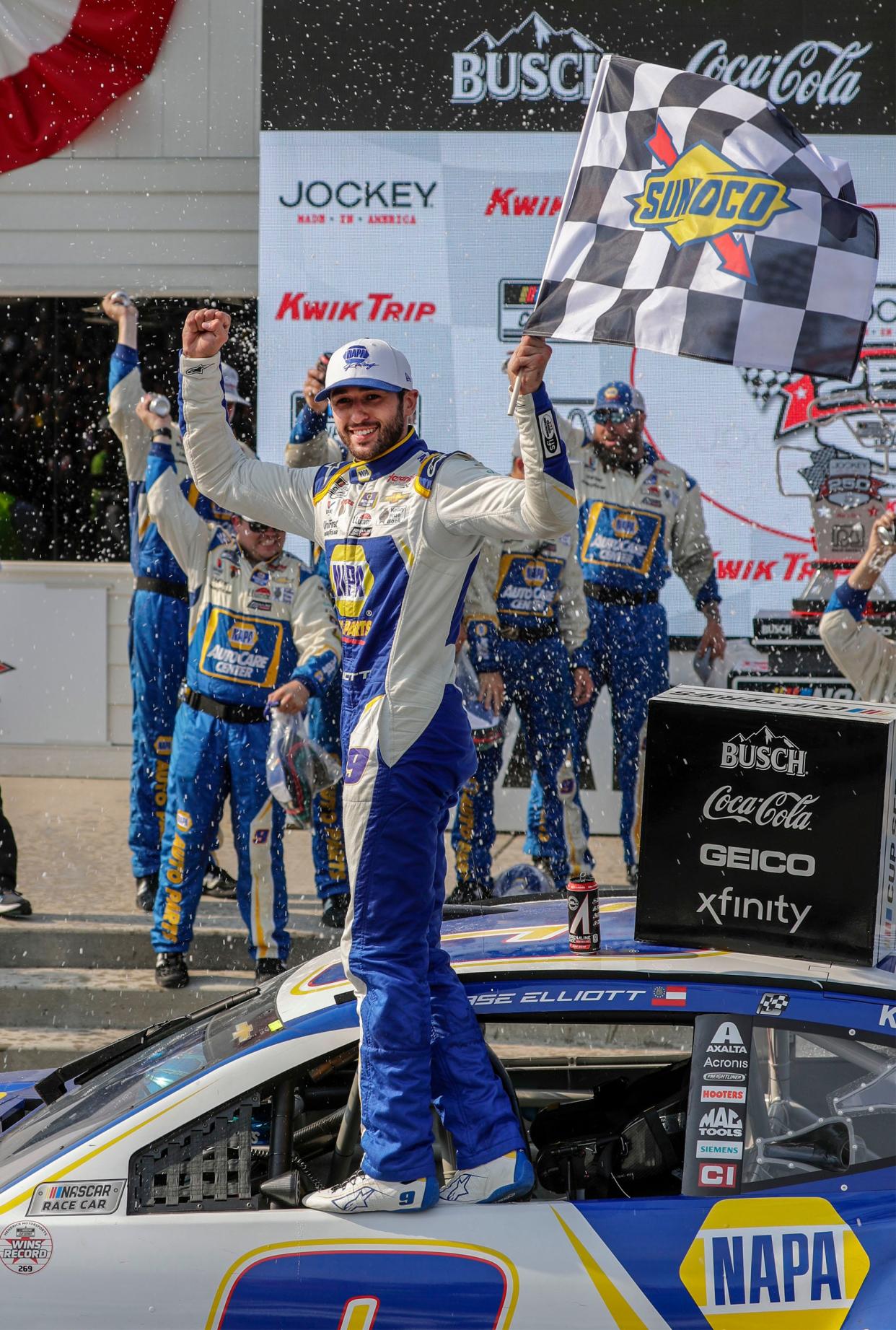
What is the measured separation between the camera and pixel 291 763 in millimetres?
5660

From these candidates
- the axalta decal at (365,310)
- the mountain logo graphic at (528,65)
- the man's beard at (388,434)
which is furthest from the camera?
the axalta decal at (365,310)

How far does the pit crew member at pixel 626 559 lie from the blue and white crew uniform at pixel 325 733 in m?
1.06

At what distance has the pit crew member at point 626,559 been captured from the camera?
721 cm

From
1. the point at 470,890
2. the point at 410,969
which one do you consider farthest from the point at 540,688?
the point at 410,969

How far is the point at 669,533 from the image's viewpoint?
289 inches

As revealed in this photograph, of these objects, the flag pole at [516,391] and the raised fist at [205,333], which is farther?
the raised fist at [205,333]

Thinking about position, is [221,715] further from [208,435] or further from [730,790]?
[730,790]

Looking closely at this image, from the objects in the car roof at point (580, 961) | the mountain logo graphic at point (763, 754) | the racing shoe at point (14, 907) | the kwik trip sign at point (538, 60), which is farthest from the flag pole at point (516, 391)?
the kwik trip sign at point (538, 60)

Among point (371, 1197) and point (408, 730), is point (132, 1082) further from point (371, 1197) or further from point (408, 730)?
point (408, 730)

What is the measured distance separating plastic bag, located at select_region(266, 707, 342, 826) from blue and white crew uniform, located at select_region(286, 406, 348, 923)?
0.74 metres

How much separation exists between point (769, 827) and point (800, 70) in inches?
257

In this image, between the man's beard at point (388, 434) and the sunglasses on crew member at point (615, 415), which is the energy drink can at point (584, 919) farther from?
the sunglasses on crew member at point (615, 415)

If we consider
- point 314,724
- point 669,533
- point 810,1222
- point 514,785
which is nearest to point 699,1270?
point 810,1222

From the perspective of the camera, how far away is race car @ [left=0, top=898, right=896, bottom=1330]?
8.76ft
